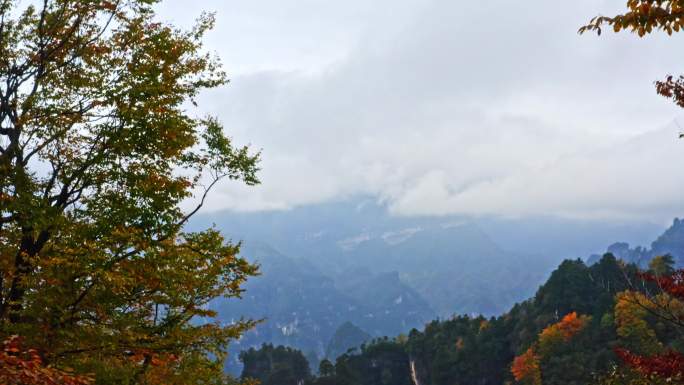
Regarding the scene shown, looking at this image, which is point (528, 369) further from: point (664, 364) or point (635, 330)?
point (664, 364)

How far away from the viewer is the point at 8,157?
43.5 feet

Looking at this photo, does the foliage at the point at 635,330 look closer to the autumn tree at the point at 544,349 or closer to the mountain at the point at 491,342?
the mountain at the point at 491,342

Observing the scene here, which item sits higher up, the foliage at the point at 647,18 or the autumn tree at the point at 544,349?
the foliage at the point at 647,18

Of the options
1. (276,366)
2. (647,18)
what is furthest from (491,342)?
(647,18)

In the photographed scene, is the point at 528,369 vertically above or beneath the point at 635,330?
beneath

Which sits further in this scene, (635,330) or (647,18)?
(635,330)

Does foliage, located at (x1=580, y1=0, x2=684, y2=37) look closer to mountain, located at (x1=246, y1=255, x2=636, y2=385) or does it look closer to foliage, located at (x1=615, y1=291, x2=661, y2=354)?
foliage, located at (x1=615, y1=291, x2=661, y2=354)

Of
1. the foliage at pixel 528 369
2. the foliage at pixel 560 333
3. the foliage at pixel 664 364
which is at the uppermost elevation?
the foliage at pixel 560 333

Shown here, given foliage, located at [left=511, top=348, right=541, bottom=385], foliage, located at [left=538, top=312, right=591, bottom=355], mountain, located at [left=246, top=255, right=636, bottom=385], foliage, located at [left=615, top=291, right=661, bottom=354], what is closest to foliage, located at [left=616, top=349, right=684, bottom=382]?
foliage, located at [left=615, top=291, right=661, bottom=354]

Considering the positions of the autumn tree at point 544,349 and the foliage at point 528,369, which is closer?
the foliage at point 528,369

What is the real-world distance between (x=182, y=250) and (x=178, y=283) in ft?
3.05

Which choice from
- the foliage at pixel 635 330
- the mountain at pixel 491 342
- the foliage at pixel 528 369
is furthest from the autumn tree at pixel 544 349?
the foliage at pixel 635 330

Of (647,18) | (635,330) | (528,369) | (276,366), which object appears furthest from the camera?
(276,366)

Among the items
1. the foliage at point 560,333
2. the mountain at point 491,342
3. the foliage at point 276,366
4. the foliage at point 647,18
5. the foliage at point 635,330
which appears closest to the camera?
the foliage at point 647,18
